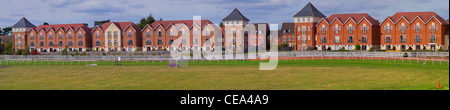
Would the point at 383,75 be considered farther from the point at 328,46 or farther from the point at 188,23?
the point at 188,23

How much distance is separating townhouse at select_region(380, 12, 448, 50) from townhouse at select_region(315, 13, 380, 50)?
242cm

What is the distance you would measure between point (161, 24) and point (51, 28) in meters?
30.1

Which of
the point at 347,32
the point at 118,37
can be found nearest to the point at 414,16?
the point at 347,32

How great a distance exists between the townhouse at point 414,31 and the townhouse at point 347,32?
7.93ft

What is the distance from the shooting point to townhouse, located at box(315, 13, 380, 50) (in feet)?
320

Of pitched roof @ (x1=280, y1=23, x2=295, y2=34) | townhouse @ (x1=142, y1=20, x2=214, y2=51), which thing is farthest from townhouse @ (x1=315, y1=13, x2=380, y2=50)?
townhouse @ (x1=142, y1=20, x2=214, y2=51)

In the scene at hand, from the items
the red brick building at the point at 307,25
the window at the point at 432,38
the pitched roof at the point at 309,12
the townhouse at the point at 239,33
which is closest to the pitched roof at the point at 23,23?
the townhouse at the point at 239,33

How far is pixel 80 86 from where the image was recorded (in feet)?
106

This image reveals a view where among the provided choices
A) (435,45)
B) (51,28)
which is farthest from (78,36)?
(435,45)

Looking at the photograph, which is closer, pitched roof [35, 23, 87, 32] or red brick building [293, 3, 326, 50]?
red brick building [293, 3, 326, 50]

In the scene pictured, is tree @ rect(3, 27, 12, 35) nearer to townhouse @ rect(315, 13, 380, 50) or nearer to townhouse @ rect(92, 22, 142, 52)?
townhouse @ rect(92, 22, 142, 52)

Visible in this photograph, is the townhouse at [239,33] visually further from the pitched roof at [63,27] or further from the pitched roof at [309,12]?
the pitched roof at [63,27]

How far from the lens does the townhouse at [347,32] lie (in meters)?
97.4

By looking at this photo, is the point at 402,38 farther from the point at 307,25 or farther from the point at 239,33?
the point at 239,33
